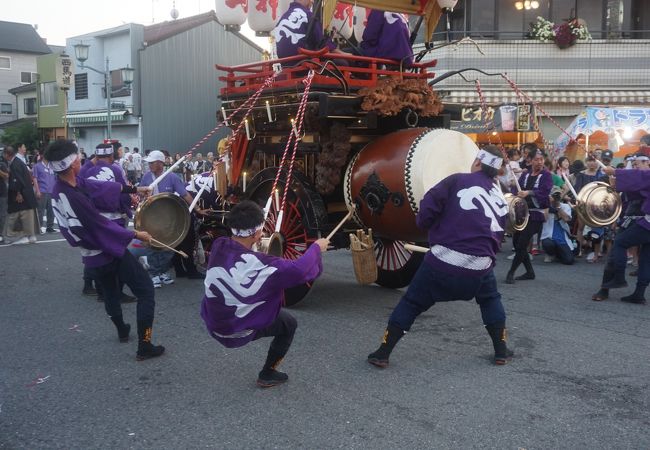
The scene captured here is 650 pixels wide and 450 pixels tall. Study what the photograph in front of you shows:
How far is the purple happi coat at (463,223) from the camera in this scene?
13.9 feet

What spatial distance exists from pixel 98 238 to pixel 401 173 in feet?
8.11

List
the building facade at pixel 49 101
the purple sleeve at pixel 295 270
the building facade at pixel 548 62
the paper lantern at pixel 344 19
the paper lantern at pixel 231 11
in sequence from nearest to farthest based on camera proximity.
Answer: the purple sleeve at pixel 295 270 → the paper lantern at pixel 344 19 → the paper lantern at pixel 231 11 → the building facade at pixel 548 62 → the building facade at pixel 49 101

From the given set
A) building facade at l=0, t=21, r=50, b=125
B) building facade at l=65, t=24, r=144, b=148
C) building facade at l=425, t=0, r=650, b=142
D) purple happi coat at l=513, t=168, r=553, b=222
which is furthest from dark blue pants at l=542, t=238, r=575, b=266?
building facade at l=0, t=21, r=50, b=125

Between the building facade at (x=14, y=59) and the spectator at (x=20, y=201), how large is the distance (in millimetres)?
37028

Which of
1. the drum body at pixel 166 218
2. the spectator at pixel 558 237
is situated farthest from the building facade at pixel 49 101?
the drum body at pixel 166 218

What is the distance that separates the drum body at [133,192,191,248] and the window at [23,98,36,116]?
1519 inches

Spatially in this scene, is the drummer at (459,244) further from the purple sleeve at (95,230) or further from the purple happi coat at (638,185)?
the purple happi coat at (638,185)

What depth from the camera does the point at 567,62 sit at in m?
17.4

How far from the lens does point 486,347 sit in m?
4.95

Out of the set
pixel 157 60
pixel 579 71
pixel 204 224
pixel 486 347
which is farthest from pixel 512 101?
pixel 157 60

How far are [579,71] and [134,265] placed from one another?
15905mm

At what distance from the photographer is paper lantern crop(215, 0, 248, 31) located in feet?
25.8

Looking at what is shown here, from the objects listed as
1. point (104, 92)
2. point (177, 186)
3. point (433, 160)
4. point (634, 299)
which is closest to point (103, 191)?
point (177, 186)

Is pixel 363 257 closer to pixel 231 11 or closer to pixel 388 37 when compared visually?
pixel 388 37
